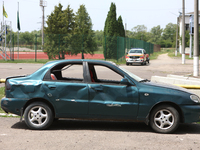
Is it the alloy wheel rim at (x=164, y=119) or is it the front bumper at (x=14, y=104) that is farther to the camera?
the front bumper at (x=14, y=104)

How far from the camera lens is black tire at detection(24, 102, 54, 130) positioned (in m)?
6.32

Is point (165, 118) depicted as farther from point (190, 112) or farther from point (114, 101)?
point (114, 101)

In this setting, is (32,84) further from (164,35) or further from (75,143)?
(164,35)

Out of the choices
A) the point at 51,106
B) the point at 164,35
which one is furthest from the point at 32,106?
the point at 164,35

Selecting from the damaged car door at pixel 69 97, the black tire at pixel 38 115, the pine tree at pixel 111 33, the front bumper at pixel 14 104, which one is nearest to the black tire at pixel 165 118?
Answer: the damaged car door at pixel 69 97

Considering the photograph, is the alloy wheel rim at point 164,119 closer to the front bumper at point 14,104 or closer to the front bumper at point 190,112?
the front bumper at point 190,112

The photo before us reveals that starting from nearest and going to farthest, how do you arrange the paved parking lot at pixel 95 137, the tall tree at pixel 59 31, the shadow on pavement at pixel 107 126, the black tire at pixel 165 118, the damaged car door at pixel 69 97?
the paved parking lot at pixel 95 137 → the black tire at pixel 165 118 → the damaged car door at pixel 69 97 → the shadow on pavement at pixel 107 126 → the tall tree at pixel 59 31

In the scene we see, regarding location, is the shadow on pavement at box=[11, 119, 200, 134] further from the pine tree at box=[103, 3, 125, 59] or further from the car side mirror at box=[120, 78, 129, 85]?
the pine tree at box=[103, 3, 125, 59]

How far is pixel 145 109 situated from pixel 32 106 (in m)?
Result: 2.21

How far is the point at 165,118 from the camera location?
616 cm

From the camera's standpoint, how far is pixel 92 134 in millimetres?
6121

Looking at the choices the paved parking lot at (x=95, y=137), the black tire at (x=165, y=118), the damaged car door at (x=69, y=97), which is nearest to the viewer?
the paved parking lot at (x=95, y=137)

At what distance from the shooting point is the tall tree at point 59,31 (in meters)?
33.0

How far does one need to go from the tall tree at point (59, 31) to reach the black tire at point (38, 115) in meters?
26.6
